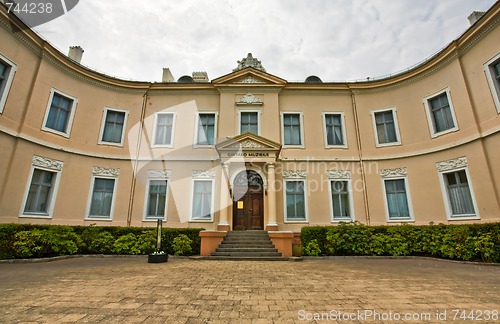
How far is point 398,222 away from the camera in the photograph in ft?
41.7

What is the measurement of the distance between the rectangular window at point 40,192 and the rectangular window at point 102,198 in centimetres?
186

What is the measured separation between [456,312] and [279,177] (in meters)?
10.4

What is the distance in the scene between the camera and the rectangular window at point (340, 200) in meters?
13.4

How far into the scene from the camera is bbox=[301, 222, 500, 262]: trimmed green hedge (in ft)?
31.8

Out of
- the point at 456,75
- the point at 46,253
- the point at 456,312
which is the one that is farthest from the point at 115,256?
the point at 456,75

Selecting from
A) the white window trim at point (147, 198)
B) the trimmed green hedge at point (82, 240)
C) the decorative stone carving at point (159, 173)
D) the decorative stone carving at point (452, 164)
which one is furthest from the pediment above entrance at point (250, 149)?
the decorative stone carving at point (452, 164)

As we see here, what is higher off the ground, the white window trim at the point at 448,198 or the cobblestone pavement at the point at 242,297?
the white window trim at the point at 448,198

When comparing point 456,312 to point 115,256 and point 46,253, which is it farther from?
point 46,253

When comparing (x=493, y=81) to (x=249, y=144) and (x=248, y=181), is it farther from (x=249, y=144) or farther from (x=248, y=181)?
(x=248, y=181)

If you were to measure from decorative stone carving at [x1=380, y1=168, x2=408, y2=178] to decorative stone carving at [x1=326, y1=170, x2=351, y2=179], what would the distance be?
1811 mm

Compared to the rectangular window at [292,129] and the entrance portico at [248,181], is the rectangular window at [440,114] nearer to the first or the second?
the rectangular window at [292,129]

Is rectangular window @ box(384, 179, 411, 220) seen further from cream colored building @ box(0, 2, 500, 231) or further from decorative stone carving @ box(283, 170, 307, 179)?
decorative stone carving @ box(283, 170, 307, 179)

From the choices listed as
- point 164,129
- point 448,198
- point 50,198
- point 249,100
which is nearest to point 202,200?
point 164,129

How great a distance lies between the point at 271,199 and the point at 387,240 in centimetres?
551
